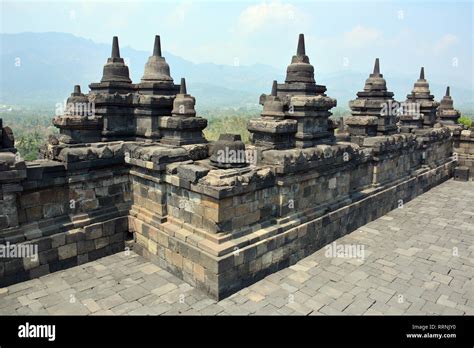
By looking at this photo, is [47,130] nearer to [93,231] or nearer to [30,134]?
[30,134]

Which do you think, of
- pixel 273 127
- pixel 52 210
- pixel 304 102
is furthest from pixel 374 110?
pixel 52 210

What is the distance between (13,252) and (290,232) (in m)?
5.16

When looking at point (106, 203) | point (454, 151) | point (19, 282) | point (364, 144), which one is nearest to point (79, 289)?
point (19, 282)

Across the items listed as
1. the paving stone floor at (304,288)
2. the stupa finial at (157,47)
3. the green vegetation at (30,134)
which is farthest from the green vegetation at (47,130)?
the paving stone floor at (304,288)

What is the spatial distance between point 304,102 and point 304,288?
13.0 feet

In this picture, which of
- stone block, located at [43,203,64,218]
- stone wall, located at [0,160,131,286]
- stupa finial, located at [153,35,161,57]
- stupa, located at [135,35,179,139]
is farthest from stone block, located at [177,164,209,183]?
stupa finial, located at [153,35,161,57]

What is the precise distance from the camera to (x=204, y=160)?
26.1 feet

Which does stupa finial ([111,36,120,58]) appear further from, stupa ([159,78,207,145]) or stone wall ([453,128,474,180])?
stone wall ([453,128,474,180])

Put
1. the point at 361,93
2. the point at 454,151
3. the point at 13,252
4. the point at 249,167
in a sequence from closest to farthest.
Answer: the point at 13,252
the point at 249,167
the point at 361,93
the point at 454,151

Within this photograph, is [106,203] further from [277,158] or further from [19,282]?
[277,158]

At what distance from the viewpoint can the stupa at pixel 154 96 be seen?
342 inches

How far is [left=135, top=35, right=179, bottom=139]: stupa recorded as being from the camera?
8.68 m

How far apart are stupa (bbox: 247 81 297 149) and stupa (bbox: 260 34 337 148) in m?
0.19

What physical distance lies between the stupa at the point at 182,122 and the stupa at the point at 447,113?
14.9 meters
